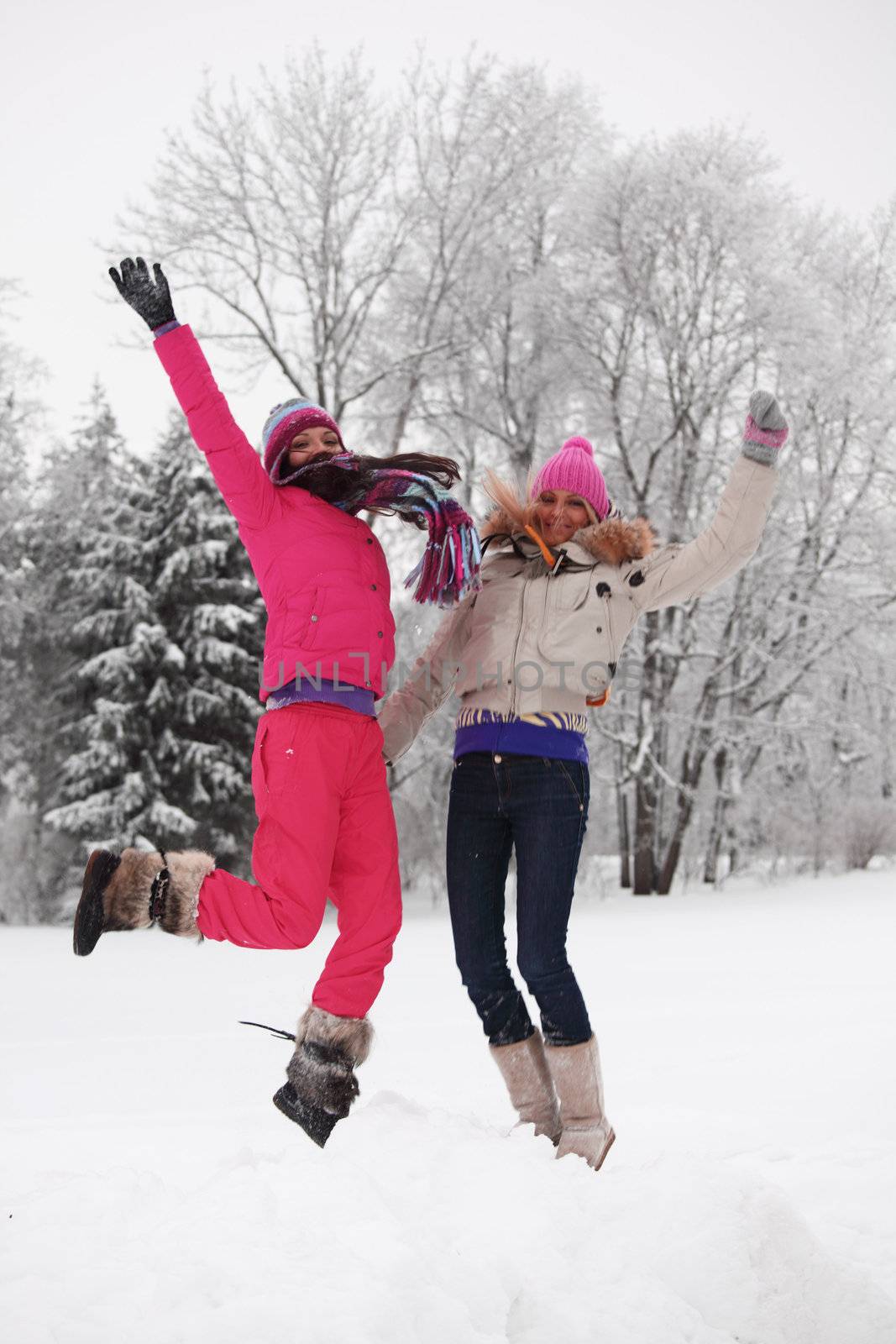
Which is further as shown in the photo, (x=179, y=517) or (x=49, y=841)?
(x=49, y=841)

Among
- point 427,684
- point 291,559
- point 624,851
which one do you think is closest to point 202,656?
point 624,851

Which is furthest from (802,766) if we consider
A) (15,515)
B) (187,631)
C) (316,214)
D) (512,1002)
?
(512,1002)

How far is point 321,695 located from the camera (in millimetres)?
2305

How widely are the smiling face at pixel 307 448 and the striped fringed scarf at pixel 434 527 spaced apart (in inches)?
1.8

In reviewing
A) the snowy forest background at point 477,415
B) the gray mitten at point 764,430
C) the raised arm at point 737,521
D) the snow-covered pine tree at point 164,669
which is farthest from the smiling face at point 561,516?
the snow-covered pine tree at point 164,669

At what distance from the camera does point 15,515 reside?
1388 cm

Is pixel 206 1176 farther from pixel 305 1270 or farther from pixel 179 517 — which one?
pixel 179 517

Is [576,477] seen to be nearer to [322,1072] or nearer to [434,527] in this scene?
[434,527]

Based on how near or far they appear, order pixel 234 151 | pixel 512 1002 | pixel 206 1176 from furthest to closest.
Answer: pixel 234 151
pixel 512 1002
pixel 206 1176

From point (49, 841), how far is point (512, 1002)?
14.8m

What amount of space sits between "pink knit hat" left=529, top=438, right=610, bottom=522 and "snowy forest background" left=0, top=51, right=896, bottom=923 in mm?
8133

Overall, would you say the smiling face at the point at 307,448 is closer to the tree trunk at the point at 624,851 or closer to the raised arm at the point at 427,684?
the raised arm at the point at 427,684

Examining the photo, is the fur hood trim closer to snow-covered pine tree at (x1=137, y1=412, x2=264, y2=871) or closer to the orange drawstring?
the orange drawstring

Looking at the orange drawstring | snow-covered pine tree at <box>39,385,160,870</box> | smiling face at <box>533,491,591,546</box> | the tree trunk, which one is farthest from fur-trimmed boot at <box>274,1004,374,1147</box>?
the tree trunk
